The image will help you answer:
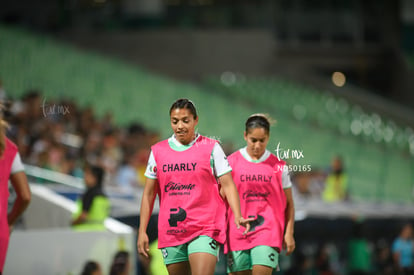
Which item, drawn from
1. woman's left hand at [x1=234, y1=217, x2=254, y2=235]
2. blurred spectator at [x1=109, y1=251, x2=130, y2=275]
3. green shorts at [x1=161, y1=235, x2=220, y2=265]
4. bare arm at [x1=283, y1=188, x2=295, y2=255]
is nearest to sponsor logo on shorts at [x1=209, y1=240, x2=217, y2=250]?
green shorts at [x1=161, y1=235, x2=220, y2=265]

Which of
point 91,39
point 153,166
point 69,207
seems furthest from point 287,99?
point 153,166

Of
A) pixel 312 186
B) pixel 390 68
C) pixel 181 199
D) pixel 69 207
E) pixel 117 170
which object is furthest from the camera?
pixel 390 68

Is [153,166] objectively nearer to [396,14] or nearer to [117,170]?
[117,170]

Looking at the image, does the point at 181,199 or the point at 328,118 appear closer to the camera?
the point at 181,199

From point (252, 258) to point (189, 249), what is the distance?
735mm

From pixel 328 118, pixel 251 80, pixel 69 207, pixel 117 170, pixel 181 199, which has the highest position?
pixel 251 80

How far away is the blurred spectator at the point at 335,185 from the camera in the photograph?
15.0 metres

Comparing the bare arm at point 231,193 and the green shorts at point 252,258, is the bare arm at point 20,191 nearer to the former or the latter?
the bare arm at point 231,193

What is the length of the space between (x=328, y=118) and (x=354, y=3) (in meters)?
10.1

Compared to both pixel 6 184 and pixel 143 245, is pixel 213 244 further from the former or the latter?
pixel 6 184

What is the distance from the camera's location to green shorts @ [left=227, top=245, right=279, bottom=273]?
6.04m

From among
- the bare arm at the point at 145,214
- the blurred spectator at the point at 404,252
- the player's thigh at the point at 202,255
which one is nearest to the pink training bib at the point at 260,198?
the player's thigh at the point at 202,255

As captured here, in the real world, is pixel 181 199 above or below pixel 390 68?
below

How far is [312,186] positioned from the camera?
14781 millimetres
